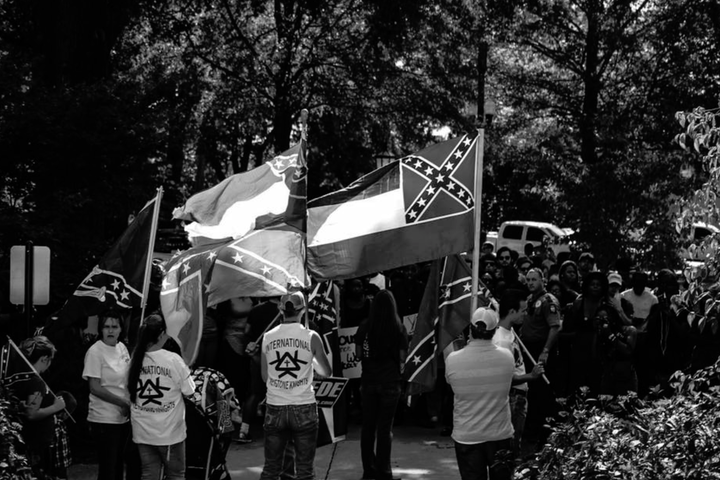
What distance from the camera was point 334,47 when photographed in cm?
2245

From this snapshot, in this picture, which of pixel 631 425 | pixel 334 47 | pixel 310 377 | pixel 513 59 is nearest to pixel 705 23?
pixel 513 59

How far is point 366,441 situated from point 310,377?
168cm

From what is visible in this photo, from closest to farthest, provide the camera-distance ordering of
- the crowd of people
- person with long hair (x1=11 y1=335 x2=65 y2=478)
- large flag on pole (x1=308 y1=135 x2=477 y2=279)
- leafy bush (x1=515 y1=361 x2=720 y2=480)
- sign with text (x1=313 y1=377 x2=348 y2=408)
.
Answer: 1. leafy bush (x1=515 y1=361 x2=720 y2=480)
2. the crowd of people
3. person with long hair (x1=11 y1=335 x2=65 y2=478)
4. sign with text (x1=313 y1=377 x2=348 y2=408)
5. large flag on pole (x1=308 y1=135 x2=477 y2=279)

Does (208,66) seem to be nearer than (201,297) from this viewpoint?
No

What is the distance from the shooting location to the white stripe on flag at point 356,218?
9945 millimetres

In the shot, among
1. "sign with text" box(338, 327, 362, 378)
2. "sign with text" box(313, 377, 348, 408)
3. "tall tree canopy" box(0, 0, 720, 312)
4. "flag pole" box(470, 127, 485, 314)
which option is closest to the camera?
"flag pole" box(470, 127, 485, 314)

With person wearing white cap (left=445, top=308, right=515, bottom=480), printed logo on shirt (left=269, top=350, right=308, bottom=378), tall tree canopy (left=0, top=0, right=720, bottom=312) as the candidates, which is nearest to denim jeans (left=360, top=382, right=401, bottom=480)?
printed logo on shirt (left=269, top=350, right=308, bottom=378)

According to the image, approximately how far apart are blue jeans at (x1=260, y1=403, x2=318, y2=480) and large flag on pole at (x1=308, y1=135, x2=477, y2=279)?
1.41 meters

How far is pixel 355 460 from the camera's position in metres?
11.3

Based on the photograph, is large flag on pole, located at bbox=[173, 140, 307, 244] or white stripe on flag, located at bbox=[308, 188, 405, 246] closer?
white stripe on flag, located at bbox=[308, 188, 405, 246]

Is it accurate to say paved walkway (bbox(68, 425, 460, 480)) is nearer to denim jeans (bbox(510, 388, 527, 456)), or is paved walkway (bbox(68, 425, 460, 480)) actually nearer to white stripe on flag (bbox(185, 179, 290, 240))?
denim jeans (bbox(510, 388, 527, 456))

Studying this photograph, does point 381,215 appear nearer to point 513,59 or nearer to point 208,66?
point 208,66

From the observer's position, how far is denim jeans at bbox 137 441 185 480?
8453mm

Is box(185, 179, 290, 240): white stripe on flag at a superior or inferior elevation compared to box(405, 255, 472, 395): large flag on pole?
superior
